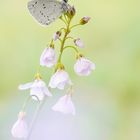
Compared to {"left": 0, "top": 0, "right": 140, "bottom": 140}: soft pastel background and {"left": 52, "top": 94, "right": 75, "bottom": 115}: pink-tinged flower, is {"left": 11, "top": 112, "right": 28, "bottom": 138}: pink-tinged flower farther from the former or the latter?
{"left": 0, "top": 0, "right": 140, "bottom": 140}: soft pastel background

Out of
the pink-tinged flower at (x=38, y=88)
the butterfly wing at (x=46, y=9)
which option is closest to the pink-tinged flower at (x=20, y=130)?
the pink-tinged flower at (x=38, y=88)

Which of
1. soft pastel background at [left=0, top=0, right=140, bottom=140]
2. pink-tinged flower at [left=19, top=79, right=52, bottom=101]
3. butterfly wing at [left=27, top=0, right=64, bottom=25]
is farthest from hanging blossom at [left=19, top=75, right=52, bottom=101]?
soft pastel background at [left=0, top=0, right=140, bottom=140]

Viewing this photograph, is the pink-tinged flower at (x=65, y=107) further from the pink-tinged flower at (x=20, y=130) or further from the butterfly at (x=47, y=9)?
the butterfly at (x=47, y=9)

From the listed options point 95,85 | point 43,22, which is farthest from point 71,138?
point 43,22

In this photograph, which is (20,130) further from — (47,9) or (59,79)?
(47,9)

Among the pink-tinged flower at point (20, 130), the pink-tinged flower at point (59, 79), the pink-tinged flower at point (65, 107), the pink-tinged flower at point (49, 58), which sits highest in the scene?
the pink-tinged flower at point (49, 58)

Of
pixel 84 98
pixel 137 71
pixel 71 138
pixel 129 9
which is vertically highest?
pixel 129 9

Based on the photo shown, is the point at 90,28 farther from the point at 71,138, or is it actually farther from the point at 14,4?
the point at 71,138
